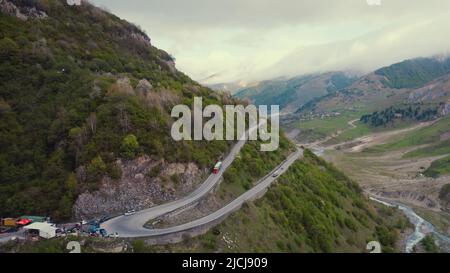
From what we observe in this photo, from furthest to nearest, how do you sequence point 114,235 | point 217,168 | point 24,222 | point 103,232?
point 217,168 < point 24,222 < point 103,232 < point 114,235

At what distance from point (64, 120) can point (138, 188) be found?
17.3 meters

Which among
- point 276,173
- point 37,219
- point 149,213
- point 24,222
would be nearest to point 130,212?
point 149,213

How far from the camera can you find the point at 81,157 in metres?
60.4

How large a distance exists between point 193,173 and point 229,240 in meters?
15.9

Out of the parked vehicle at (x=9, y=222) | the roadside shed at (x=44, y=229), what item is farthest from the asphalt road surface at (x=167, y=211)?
the parked vehicle at (x=9, y=222)

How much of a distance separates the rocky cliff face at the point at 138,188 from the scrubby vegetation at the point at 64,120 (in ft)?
4.31

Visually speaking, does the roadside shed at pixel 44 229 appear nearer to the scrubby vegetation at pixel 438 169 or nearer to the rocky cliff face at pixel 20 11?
the rocky cliff face at pixel 20 11

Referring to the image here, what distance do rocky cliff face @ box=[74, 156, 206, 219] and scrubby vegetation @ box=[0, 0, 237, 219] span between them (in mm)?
1314

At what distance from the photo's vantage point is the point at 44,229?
50312mm

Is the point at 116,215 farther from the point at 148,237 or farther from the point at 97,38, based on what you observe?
the point at 97,38

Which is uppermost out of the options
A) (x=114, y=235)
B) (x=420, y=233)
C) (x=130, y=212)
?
(x=130, y=212)

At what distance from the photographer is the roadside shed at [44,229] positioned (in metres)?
50.0

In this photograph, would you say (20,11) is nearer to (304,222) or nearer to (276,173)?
(276,173)
